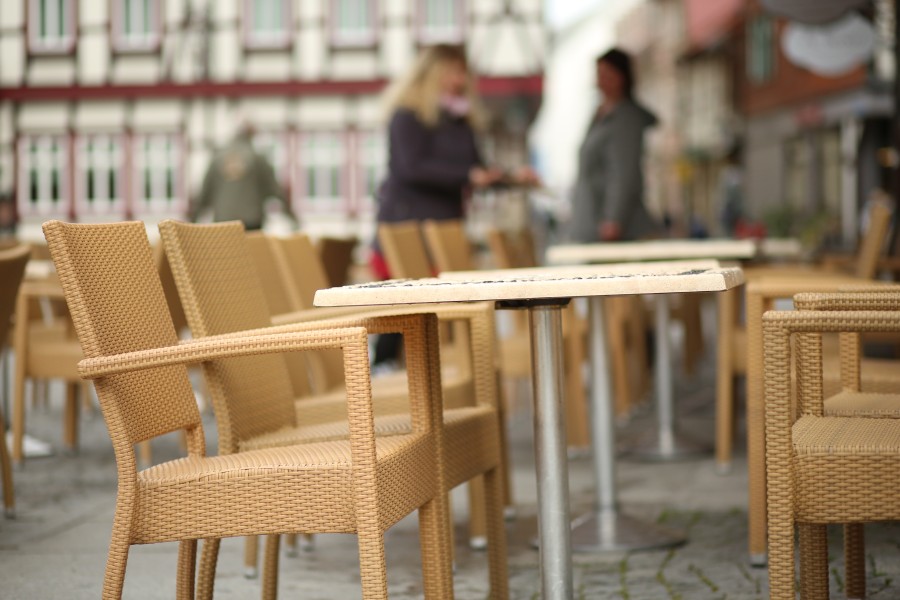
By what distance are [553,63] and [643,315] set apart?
189ft

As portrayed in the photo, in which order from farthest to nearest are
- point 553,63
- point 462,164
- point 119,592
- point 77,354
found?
point 553,63
point 462,164
point 77,354
point 119,592

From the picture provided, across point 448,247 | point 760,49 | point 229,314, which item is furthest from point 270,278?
point 760,49

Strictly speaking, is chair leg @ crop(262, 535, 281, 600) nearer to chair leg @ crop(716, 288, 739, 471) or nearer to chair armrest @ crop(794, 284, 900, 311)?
chair armrest @ crop(794, 284, 900, 311)

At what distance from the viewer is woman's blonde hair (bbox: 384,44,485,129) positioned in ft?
20.0

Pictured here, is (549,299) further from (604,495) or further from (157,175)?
(157,175)

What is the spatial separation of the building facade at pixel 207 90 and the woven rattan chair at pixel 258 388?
1724 cm

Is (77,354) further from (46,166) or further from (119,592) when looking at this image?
(46,166)

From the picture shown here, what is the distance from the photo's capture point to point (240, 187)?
1141cm

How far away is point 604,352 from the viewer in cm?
453

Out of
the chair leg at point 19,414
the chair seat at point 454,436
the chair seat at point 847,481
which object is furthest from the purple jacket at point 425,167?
the chair seat at point 847,481

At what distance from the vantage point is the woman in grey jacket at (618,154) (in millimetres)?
6355

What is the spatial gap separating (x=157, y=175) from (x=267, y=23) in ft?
9.23

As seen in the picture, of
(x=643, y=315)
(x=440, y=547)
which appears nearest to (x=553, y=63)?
(x=643, y=315)

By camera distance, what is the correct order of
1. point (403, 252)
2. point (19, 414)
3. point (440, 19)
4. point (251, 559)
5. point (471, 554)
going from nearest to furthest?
point (251, 559), point (471, 554), point (403, 252), point (19, 414), point (440, 19)
